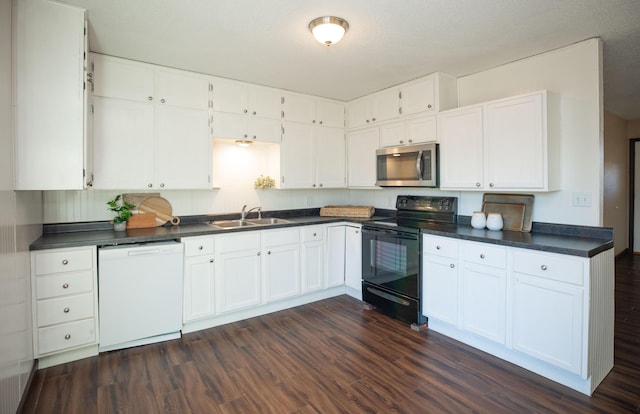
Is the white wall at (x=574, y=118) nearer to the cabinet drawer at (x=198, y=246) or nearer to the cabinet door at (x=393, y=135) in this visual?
the cabinet door at (x=393, y=135)

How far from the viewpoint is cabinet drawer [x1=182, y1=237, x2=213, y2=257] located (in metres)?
2.97

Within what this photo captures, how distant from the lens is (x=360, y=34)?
2.52 meters

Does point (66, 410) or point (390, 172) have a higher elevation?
point (390, 172)

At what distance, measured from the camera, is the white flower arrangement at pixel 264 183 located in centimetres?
391

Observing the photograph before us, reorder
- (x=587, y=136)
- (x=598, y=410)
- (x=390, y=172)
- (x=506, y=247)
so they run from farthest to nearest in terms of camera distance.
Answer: (x=390, y=172) < (x=587, y=136) < (x=506, y=247) < (x=598, y=410)

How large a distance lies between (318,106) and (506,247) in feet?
8.91

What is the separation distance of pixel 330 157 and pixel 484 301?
8.12 ft

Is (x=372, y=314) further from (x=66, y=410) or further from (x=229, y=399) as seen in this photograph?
(x=66, y=410)

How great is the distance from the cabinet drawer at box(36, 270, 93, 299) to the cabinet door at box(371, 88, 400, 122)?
3243 millimetres

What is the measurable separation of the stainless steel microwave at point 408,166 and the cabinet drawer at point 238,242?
1615 millimetres

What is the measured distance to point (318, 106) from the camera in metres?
4.20

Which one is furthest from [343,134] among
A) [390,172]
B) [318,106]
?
[390,172]

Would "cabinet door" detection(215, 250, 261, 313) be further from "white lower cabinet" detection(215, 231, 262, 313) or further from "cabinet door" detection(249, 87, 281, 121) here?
"cabinet door" detection(249, 87, 281, 121)

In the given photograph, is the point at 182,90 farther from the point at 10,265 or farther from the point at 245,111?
the point at 10,265
